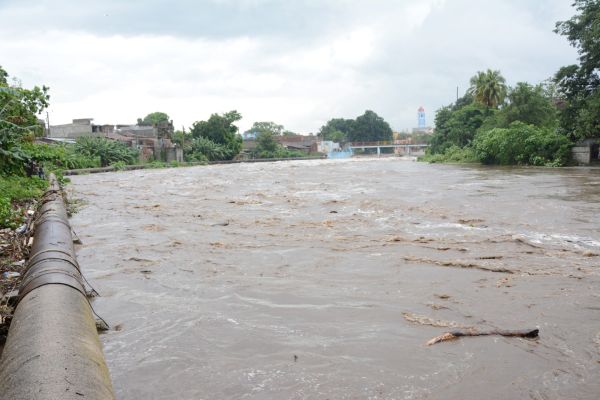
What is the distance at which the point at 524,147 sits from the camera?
31969 millimetres

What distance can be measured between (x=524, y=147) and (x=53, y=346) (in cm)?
3363

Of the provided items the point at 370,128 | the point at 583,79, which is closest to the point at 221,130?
the point at 583,79

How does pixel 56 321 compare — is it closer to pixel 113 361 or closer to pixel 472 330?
pixel 113 361

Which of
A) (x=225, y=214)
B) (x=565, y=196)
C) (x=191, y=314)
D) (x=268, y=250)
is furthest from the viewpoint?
(x=565, y=196)

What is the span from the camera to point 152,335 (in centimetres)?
411

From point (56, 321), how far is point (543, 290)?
4.52 metres

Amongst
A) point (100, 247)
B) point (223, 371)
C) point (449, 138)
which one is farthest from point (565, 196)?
point (449, 138)

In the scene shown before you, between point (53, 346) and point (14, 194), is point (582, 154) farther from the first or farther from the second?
point (53, 346)

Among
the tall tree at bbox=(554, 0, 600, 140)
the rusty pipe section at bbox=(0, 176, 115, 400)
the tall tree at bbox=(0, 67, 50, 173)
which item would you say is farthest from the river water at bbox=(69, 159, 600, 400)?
the tall tree at bbox=(554, 0, 600, 140)

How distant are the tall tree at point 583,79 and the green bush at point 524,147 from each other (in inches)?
43.3

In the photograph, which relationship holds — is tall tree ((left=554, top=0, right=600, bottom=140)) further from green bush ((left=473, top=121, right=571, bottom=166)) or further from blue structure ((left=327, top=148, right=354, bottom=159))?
blue structure ((left=327, top=148, right=354, bottom=159))

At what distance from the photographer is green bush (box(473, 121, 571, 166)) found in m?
29.7

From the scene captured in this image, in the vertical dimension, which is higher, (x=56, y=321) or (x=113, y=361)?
(x=56, y=321)

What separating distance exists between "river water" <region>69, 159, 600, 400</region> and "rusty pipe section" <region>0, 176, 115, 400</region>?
1.45ft
